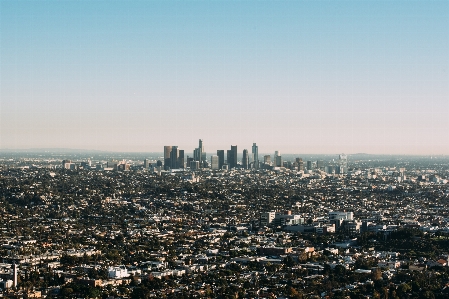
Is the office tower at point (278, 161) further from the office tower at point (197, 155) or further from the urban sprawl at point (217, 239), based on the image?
the urban sprawl at point (217, 239)

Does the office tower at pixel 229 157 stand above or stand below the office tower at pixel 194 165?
above

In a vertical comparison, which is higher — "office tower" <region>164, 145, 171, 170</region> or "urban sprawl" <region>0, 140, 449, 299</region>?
A: "office tower" <region>164, 145, 171, 170</region>

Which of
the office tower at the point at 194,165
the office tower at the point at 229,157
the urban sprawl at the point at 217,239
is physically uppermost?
the office tower at the point at 229,157

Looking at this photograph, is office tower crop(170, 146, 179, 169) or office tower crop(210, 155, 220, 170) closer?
office tower crop(170, 146, 179, 169)

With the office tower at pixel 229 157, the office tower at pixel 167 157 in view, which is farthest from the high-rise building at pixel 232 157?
the office tower at pixel 167 157

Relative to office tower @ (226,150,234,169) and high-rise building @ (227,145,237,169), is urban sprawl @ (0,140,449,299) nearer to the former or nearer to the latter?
high-rise building @ (227,145,237,169)

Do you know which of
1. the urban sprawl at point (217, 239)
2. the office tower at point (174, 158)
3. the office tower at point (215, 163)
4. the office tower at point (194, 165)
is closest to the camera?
the urban sprawl at point (217, 239)

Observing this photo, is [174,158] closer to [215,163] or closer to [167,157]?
[167,157]

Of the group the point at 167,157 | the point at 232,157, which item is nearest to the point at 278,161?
the point at 232,157

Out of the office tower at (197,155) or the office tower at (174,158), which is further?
the office tower at (197,155)

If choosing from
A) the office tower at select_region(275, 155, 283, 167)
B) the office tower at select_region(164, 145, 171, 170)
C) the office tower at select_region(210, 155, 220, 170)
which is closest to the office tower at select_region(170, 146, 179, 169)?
the office tower at select_region(164, 145, 171, 170)

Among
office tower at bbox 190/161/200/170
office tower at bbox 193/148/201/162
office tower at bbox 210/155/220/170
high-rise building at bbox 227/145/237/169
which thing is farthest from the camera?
office tower at bbox 193/148/201/162
